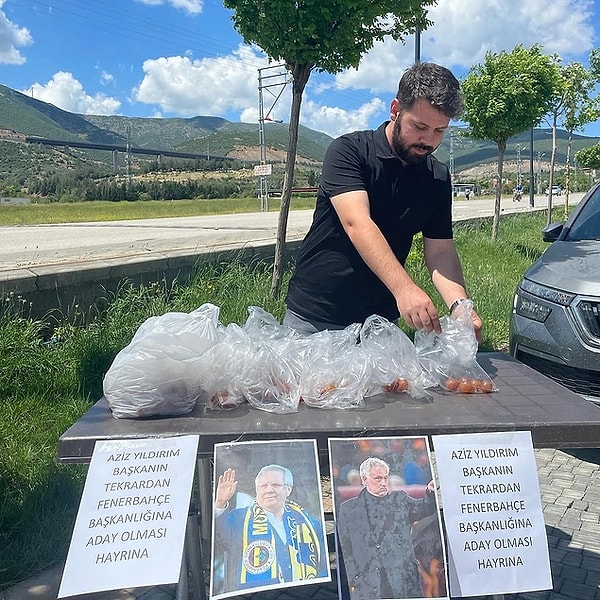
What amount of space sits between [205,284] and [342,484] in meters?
4.09

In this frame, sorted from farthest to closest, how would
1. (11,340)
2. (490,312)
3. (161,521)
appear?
(490,312)
(11,340)
(161,521)

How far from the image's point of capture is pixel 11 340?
3.99 metres

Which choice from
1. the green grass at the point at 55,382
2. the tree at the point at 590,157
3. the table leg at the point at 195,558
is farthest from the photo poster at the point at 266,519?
the tree at the point at 590,157

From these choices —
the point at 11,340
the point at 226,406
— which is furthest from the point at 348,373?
the point at 11,340

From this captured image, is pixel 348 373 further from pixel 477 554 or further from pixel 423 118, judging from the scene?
pixel 423 118

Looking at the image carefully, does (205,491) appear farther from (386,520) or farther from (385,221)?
(385,221)

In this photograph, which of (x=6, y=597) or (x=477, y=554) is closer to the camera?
Result: (x=477, y=554)

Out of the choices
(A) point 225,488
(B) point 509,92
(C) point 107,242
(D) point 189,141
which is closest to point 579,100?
(B) point 509,92

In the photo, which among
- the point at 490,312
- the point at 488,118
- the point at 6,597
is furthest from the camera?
the point at 488,118

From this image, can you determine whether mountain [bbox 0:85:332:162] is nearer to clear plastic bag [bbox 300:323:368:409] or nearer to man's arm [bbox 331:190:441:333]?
man's arm [bbox 331:190:441:333]

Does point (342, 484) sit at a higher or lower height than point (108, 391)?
lower

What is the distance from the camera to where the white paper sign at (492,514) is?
1776mm

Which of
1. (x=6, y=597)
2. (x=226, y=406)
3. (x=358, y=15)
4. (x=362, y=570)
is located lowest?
(x=6, y=597)

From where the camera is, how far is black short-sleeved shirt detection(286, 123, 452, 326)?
259 cm
